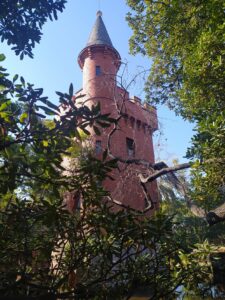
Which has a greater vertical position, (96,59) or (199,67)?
(96,59)

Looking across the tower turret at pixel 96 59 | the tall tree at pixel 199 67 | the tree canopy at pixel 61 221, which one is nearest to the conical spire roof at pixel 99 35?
the tower turret at pixel 96 59

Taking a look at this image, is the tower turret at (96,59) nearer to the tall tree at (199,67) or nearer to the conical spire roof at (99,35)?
the conical spire roof at (99,35)

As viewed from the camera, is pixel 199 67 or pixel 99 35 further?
pixel 99 35

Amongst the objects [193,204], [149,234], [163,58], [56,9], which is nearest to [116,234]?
[149,234]

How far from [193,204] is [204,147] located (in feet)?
10.9

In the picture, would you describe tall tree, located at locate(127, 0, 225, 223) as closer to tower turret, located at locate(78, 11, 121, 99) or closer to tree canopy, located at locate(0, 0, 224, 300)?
tree canopy, located at locate(0, 0, 224, 300)

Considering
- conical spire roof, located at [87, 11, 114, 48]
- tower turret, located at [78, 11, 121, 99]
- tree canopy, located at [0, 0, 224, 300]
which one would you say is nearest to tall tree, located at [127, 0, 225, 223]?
tree canopy, located at [0, 0, 224, 300]

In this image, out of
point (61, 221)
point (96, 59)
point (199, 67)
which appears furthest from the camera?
point (96, 59)

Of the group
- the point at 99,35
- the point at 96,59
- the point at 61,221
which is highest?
the point at 99,35

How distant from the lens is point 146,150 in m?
20.8

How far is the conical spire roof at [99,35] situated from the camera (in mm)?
22266

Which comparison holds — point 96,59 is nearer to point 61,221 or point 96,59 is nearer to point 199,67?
point 199,67

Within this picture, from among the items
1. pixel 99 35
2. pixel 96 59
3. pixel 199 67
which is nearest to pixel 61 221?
pixel 199 67

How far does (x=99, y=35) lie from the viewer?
907 inches
